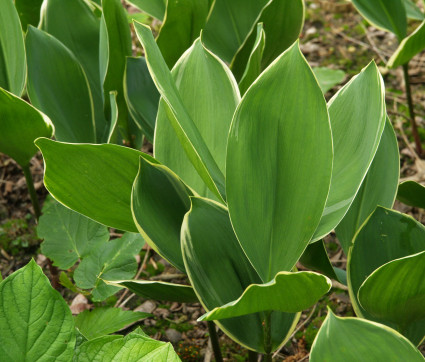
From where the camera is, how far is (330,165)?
68 cm

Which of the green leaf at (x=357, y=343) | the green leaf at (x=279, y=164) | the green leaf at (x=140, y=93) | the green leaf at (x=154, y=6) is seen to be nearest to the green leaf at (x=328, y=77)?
the green leaf at (x=154, y=6)

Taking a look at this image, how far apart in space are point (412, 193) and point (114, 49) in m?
0.60

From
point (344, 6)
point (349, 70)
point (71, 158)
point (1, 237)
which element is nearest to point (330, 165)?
point (71, 158)

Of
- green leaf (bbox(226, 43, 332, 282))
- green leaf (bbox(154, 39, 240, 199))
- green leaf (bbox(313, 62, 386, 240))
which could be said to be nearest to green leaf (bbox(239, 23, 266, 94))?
green leaf (bbox(154, 39, 240, 199))

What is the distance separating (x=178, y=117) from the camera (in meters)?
0.71

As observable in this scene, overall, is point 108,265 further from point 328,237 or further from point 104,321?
point 328,237

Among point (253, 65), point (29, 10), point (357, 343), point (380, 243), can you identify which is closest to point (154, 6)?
point (29, 10)

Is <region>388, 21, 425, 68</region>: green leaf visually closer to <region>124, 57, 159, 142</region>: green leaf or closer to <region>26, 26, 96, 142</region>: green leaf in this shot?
<region>124, 57, 159, 142</region>: green leaf

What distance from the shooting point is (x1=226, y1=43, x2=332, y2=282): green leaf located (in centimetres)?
67

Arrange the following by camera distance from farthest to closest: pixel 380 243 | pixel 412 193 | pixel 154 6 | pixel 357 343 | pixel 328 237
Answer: pixel 328 237 → pixel 154 6 → pixel 412 193 → pixel 380 243 → pixel 357 343

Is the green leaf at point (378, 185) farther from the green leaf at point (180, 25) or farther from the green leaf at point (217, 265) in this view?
the green leaf at point (180, 25)

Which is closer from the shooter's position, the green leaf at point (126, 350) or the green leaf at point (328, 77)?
the green leaf at point (126, 350)

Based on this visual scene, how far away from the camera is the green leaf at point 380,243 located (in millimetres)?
792

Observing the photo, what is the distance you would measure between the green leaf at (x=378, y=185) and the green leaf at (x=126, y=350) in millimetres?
370
